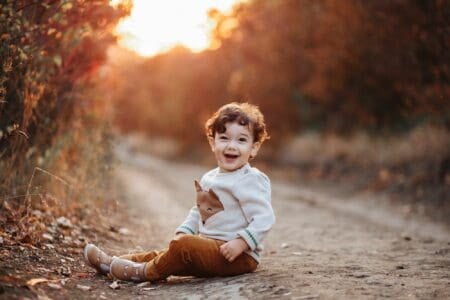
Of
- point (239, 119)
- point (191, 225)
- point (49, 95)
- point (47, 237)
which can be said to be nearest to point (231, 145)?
point (239, 119)

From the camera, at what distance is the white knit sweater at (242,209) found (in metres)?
4.20

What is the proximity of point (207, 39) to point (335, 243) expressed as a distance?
18668 millimetres

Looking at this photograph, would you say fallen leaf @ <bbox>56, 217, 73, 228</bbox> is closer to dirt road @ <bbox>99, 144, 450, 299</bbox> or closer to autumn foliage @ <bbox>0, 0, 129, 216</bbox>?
autumn foliage @ <bbox>0, 0, 129, 216</bbox>

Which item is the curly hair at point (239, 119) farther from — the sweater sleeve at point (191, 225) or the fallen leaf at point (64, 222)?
the fallen leaf at point (64, 222)

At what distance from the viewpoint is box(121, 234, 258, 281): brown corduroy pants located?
13.7 ft

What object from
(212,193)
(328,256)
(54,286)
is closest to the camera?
(54,286)

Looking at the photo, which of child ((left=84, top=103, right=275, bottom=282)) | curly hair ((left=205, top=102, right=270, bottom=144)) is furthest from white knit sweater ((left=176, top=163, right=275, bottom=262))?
curly hair ((left=205, top=102, right=270, bottom=144))

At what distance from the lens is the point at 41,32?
5.59 metres

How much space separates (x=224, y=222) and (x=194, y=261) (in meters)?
0.37

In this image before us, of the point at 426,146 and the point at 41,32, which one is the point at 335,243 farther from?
the point at 426,146

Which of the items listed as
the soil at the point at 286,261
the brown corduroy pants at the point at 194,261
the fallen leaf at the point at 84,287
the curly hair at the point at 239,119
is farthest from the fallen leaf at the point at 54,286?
the curly hair at the point at 239,119

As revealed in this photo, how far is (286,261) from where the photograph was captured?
16.8 feet

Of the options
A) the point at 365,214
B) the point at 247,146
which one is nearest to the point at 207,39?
the point at 365,214

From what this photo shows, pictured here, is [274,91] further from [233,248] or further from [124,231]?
[233,248]
